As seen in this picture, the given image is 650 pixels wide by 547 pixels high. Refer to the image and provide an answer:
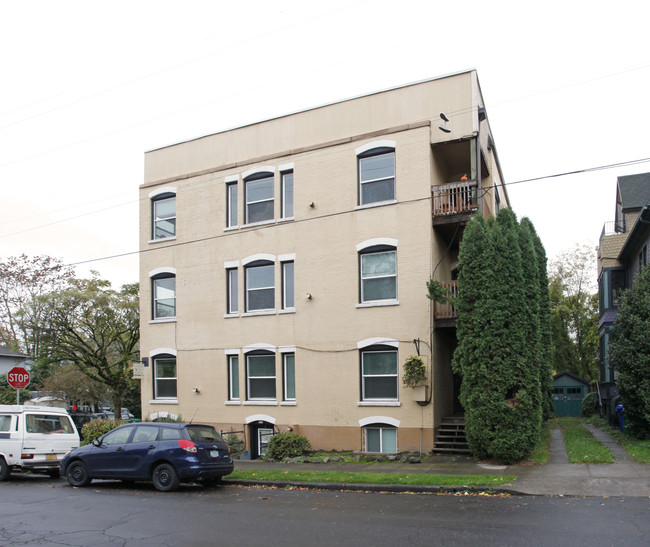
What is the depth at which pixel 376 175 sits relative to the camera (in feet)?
63.0

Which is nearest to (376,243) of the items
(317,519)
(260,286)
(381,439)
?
(260,286)

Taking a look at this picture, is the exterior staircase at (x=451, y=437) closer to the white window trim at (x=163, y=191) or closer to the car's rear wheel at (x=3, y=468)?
the car's rear wheel at (x=3, y=468)

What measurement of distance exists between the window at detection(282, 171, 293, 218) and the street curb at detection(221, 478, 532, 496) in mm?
9151

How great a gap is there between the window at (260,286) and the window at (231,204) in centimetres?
181

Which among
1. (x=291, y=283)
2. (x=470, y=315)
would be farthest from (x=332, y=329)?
(x=470, y=315)

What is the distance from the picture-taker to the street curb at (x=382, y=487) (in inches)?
474

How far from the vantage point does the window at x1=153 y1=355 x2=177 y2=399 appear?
74.0 ft

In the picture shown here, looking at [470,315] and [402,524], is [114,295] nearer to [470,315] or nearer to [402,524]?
[470,315]

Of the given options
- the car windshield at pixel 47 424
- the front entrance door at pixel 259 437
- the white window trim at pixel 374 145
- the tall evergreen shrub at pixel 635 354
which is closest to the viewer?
the car windshield at pixel 47 424

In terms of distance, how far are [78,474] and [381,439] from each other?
812 cm

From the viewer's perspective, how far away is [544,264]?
25531 millimetres

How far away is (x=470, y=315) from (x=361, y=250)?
434cm

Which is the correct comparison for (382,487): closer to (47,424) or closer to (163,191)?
(47,424)

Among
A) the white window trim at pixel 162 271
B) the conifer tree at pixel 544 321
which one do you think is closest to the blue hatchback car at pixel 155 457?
the white window trim at pixel 162 271
